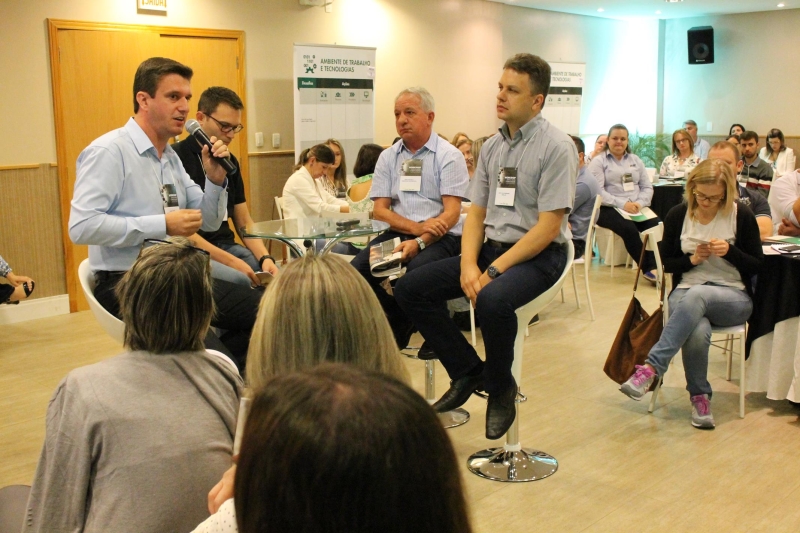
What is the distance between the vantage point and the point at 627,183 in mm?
7289

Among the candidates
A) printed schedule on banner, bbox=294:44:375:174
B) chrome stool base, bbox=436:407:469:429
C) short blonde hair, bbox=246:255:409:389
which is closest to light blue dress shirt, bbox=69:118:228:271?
short blonde hair, bbox=246:255:409:389

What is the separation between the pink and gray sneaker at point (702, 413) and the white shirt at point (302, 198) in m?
3.06

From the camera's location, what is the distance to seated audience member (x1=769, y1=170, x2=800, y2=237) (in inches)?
179

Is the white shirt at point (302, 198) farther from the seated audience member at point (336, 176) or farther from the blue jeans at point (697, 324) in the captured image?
the blue jeans at point (697, 324)

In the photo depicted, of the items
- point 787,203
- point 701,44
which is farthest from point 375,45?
point 701,44

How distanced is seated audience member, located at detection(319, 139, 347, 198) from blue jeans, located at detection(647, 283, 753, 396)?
328 centimetres

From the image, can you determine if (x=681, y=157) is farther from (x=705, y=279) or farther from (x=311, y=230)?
(x=311, y=230)

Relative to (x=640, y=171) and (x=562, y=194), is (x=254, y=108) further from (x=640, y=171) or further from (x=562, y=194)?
(x=562, y=194)

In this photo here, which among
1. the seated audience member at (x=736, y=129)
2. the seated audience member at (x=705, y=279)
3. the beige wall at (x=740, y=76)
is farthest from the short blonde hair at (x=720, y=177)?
the beige wall at (x=740, y=76)

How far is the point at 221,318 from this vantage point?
2.96 metres

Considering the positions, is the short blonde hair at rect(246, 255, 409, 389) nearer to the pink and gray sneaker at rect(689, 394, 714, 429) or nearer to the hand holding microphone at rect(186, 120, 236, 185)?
the hand holding microphone at rect(186, 120, 236, 185)

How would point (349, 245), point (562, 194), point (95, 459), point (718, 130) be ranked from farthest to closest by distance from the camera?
1. point (718, 130)
2. point (349, 245)
3. point (562, 194)
4. point (95, 459)

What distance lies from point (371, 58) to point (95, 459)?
707cm

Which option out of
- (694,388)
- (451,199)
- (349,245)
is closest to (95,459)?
(451,199)
